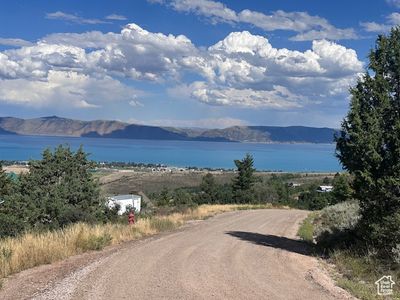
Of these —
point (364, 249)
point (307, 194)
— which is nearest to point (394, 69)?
point (364, 249)

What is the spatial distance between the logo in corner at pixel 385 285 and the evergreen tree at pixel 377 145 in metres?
1.91

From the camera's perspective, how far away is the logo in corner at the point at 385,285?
9194 millimetres

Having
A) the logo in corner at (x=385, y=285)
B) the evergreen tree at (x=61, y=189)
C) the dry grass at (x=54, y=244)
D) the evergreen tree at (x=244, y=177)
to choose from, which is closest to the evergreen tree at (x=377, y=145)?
the logo in corner at (x=385, y=285)

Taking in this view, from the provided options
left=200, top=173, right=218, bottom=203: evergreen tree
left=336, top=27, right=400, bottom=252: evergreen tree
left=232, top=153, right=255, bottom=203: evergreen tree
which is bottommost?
left=200, top=173, right=218, bottom=203: evergreen tree

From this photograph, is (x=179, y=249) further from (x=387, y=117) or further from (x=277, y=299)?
(x=387, y=117)

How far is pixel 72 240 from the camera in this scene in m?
13.2

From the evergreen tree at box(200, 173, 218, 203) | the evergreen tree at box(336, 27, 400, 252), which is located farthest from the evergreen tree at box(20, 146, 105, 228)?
the evergreen tree at box(200, 173, 218, 203)

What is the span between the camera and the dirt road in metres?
8.40

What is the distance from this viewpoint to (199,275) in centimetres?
988

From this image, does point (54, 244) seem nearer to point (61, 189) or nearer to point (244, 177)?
point (61, 189)

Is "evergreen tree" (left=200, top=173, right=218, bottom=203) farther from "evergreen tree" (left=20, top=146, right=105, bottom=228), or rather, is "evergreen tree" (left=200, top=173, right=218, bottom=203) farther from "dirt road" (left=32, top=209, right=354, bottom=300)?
"dirt road" (left=32, top=209, right=354, bottom=300)

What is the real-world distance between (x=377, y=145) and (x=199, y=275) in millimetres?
6083

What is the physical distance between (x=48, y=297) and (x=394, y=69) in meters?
10.7

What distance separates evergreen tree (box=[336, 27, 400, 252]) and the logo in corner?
1910 mm
